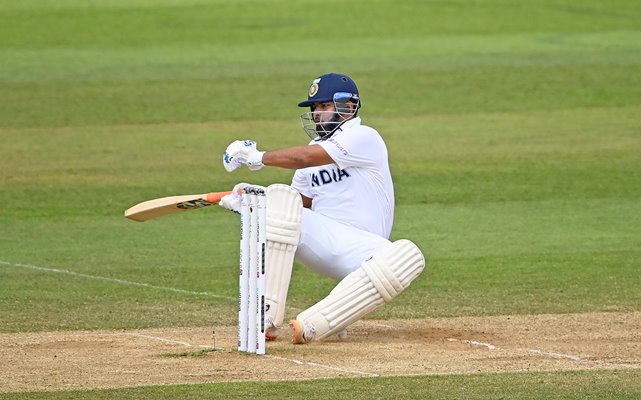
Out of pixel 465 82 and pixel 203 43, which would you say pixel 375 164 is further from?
pixel 203 43

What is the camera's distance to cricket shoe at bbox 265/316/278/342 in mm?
8305

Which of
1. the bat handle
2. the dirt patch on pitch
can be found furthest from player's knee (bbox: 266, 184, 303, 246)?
the dirt patch on pitch

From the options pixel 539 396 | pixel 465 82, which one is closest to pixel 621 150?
pixel 465 82

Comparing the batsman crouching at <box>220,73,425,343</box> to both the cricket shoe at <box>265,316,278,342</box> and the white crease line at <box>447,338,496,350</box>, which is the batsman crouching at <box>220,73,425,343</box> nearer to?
the cricket shoe at <box>265,316,278,342</box>

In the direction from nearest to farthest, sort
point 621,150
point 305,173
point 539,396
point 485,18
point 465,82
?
1. point 539,396
2. point 305,173
3. point 621,150
4. point 465,82
5. point 485,18

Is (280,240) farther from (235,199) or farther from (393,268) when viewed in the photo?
(393,268)

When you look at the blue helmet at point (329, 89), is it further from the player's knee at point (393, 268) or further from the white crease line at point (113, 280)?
the white crease line at point (113, 280)

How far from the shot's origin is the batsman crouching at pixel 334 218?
8141 millimetres

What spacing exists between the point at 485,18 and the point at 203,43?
541 cm

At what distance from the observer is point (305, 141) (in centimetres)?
1823

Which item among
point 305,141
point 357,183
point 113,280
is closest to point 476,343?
point 357,183

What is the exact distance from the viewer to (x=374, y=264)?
815 centimetres

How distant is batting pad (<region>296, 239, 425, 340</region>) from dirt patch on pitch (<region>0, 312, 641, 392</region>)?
167 millimetres

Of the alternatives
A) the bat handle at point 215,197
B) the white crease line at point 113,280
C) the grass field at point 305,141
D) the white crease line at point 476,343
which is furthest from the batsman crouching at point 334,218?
the white crease line at point 113,280
